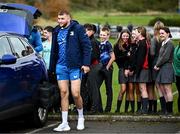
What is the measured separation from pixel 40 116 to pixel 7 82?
1.65m

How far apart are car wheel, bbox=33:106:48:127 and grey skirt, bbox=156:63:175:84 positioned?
247 cm

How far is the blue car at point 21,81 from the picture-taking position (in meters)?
10.4

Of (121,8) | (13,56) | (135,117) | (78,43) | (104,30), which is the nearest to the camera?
(13,56)

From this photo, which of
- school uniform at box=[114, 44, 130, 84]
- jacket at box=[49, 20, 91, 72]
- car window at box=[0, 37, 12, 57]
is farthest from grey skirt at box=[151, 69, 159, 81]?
car window at box=[0, 37, 12, 57]

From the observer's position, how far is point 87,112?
43.6 feet

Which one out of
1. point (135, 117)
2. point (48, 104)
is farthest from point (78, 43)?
point (135, 117)

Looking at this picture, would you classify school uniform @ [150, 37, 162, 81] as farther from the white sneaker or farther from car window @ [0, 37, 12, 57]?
car window @ [0, 37, 12, 57]

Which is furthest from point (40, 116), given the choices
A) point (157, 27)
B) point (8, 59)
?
point (157, 27)

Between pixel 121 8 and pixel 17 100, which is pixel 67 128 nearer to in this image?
pixel 17 100

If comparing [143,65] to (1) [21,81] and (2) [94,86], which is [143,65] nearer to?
(2) [94,86]

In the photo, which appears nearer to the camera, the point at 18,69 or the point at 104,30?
the point at 18,69

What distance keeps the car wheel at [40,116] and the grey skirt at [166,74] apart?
8.12 ft

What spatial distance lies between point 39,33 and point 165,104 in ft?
10.3

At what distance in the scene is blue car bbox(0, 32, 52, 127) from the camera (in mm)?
10427
